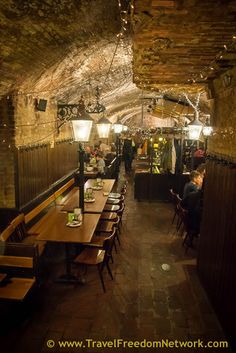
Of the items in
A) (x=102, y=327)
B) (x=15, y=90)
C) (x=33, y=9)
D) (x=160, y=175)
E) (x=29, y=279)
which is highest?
(x=33, y=9)

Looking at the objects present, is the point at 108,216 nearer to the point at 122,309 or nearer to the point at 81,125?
the point at 81,125

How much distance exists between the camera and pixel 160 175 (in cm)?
1092

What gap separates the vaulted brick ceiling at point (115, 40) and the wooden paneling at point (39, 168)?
1.39 m

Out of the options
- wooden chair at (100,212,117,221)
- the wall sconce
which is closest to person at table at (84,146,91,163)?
wooden chair at (100,212,117,221)

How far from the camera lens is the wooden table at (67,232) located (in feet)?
15.3

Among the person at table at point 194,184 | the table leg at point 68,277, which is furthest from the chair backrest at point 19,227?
the person at table at point 194,184

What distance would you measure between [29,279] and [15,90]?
133 inches

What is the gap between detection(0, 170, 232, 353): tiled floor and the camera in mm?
3852

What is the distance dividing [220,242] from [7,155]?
4.17 meters

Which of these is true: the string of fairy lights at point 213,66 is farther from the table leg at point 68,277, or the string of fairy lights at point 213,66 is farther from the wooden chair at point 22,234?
the wooden chair at point 22,234

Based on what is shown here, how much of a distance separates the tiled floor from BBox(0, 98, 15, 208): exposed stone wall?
1570mm

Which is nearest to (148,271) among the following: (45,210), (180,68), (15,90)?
(45,210)

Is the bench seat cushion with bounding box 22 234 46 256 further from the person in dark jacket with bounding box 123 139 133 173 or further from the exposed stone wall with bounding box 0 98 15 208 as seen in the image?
the person in dark jacket with bounding box 123 139 133 173

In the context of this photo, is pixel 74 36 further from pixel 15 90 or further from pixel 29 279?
pixel 29 279
